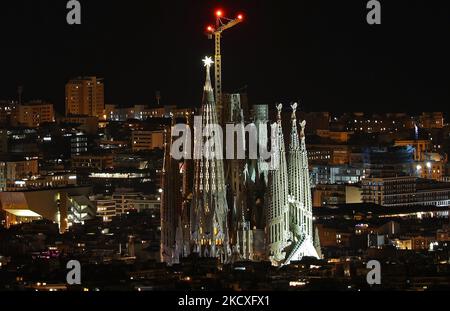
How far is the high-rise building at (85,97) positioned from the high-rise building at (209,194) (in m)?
42.6

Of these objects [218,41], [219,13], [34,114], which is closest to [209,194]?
[218,41]

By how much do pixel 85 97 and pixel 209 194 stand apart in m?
44.3

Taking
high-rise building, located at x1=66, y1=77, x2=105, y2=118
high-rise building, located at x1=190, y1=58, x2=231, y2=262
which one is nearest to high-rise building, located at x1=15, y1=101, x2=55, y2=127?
high-rise building, located at x1=66, y1=77, x2=105, y2=118

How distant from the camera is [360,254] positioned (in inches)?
1411

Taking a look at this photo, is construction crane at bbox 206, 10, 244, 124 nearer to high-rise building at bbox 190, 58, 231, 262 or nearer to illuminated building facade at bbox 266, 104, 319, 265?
high-rise building at bbox 190, 58, 231, 262

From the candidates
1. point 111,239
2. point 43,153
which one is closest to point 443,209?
point 111,239

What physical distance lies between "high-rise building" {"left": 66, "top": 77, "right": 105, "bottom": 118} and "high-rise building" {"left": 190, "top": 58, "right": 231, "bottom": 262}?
42.6 metres

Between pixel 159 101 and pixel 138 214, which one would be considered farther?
pixel 159 101

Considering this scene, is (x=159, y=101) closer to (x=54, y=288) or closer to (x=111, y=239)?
(x=111, y=239)

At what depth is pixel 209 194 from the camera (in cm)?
3011

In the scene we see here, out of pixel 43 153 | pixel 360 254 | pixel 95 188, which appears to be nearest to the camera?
pixel 360 254

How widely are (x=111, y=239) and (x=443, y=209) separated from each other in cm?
1221
